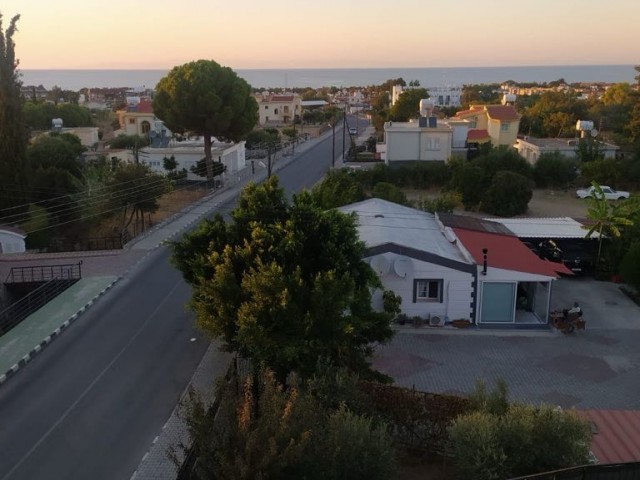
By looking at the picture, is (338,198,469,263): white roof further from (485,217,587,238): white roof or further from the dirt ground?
the dirt ground

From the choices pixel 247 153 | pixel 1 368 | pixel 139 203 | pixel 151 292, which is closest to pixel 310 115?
pixel 247 153

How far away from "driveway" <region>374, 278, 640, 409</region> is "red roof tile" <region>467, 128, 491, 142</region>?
115 feet

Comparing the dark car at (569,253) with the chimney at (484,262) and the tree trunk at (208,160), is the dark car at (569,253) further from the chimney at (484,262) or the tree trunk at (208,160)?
the tree trunk at (208,160)

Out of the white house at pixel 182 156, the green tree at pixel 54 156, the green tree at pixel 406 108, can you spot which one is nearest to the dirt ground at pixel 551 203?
the white house at pixel 182 156

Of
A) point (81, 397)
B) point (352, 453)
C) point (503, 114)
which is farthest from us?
point (503, 114)

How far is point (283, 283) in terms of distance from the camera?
12.2m

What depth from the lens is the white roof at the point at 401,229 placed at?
19359mm

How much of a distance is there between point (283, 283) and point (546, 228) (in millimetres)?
15932

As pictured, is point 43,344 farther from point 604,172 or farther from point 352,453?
point 604,172

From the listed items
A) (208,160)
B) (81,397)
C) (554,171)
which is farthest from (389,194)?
(81,397)

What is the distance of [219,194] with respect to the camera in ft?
134

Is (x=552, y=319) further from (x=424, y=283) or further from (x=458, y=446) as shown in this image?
(x=458, y=446)

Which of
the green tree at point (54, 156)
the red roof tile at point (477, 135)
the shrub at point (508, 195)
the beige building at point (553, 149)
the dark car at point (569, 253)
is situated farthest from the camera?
the red roof tile at point (477, 135)

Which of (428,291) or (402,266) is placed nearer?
(402,266)
